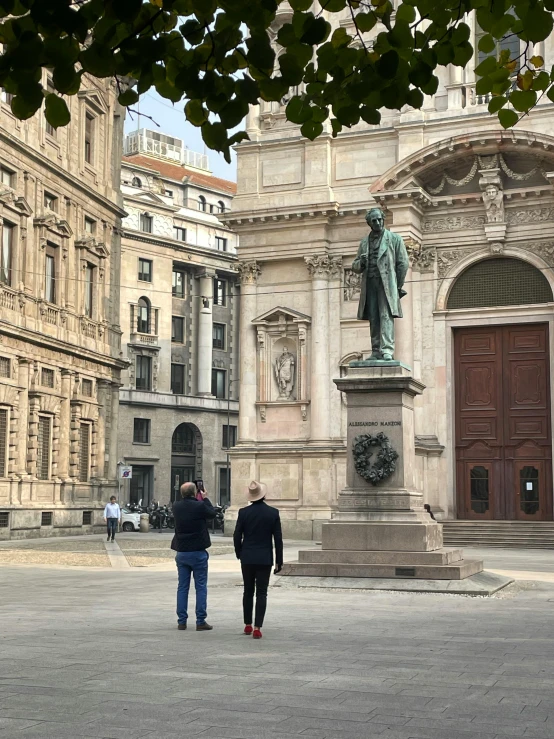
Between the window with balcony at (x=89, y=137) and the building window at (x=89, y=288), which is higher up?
the window with balcony at (x=89, y=137)

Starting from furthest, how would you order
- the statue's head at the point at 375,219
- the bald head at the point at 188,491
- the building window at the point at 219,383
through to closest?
the building window at the point at 219,383
the statue's head at the point at 375,219
the bald head at the point at 188,491

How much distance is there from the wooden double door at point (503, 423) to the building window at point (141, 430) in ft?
117

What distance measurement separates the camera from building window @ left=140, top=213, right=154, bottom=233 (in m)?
72.1

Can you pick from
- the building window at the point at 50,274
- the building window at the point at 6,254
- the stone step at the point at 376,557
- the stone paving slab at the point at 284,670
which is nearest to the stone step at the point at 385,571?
the stone step at the point at 376,557

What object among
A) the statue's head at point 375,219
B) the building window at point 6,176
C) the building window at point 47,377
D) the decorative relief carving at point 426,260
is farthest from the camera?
the building window at point 47,377

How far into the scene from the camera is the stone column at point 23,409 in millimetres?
39531

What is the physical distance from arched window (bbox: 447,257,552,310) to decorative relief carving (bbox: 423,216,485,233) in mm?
1326

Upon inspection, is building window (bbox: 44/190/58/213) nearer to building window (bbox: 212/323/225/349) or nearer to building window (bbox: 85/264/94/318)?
building window (bbox: 85/264/94/318)

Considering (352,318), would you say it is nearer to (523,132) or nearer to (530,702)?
(523,132)

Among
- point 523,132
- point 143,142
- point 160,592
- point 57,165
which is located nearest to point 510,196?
point 523,132

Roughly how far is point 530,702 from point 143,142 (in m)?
80.1

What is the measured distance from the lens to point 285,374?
130ft

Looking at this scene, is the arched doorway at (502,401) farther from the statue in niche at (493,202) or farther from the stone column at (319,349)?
the stone column at (319,349)

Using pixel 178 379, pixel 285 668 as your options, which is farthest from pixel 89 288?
pixel 285 668
